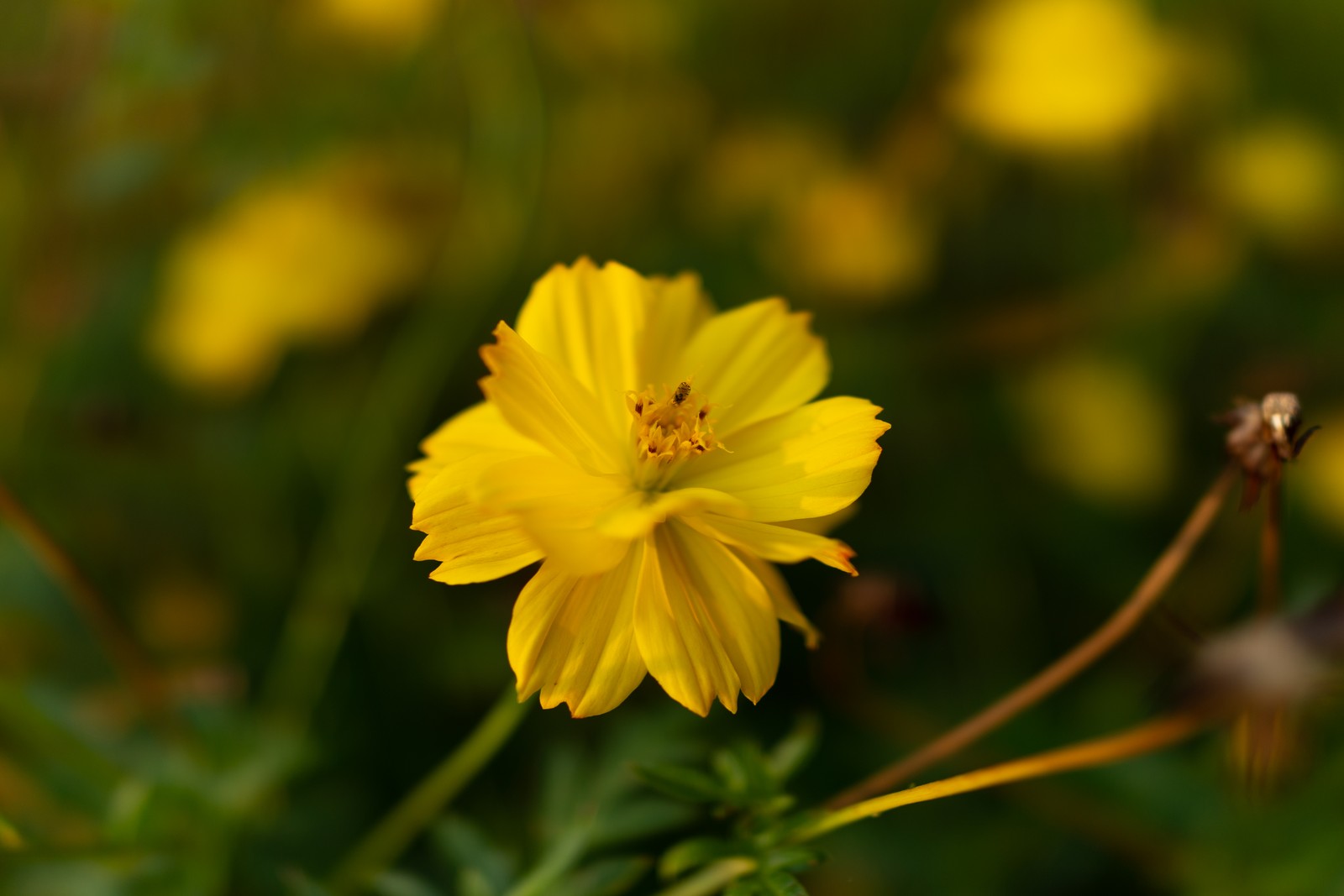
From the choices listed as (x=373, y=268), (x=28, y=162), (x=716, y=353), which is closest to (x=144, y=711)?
(x=373, y=268)

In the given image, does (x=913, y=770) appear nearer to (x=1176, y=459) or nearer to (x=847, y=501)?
(x=847, y=501)

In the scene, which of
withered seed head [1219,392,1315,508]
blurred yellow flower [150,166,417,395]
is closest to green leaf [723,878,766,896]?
withered seed head [1219,392,1315,508]

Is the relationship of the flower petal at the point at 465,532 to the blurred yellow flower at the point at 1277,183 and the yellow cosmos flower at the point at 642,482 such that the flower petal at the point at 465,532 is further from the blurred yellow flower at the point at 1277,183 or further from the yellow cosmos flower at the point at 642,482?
the blurred yellow flower at the point at 1277,183

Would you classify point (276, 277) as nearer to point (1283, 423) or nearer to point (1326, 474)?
point (1283, 423)

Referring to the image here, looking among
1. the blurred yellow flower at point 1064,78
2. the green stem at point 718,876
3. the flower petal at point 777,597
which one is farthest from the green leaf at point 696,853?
the blurred yellow flower at point 1064,78

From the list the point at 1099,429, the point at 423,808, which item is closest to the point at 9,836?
the point at 423,808

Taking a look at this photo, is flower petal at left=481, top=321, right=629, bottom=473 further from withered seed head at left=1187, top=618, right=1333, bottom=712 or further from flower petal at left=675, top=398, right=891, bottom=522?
withered seed head at left=1187, top=618, right=1333, bottom=712
